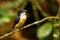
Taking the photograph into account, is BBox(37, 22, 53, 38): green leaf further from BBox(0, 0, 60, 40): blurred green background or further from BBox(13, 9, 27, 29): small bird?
BBox(13, 9, 27, 29): small bird

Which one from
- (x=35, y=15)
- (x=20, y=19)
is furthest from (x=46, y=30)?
(x=35, y=15)

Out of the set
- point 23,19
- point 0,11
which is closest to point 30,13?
point 23,19

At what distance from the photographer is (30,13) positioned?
3219mm

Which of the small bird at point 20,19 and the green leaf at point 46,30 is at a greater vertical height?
the small bird at point 20,19

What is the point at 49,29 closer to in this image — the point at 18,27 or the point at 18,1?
the point at 18,27

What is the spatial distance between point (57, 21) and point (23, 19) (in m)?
0.67

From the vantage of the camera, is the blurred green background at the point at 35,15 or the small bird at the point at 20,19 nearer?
the blurred green background at the point at 35,15

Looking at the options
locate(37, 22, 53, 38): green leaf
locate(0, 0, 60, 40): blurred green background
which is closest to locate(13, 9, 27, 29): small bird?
locate(0, 0, 60, 40): blurred green background

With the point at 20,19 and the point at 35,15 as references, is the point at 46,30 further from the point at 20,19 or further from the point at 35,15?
the point at 35,15

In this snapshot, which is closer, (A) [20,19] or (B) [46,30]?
(B) [46,30]

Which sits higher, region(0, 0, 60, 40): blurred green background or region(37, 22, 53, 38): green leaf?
region(0, 0, 60, 40): blurred green background

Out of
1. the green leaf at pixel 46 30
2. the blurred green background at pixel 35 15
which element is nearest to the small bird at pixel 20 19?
the blurred green background at pixel 35 15

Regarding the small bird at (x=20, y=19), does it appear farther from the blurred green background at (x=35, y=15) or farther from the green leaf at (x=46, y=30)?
the green leaf at (x=46, y=30)

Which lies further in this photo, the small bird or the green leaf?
the small bird
